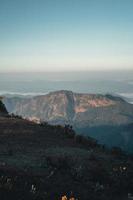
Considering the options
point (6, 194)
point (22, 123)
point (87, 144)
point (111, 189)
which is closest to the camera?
point (6, 194)

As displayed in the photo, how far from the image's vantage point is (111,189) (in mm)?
20641

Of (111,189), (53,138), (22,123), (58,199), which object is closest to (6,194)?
(58,199)

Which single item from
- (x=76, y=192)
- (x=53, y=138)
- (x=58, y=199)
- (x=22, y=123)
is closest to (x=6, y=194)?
(x=58, y=199)

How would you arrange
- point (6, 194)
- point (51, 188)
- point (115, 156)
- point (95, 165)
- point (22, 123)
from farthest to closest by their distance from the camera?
point (22, 123)
point (115, 156)
point (95, 165)
point (51, 188)
point (6, 194)

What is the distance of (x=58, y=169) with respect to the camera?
22484 mm

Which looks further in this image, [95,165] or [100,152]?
[100,152]

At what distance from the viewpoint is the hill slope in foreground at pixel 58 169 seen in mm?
18047

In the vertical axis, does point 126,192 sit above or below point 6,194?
below

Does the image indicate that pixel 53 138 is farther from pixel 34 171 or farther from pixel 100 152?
pixel 34 171

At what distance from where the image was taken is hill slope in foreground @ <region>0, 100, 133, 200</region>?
18.0 metres

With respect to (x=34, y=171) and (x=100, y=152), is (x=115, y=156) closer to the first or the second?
(x=100, y=152)

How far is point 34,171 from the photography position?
2125cm

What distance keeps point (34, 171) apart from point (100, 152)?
9.90 m

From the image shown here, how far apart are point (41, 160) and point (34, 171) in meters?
3.16
